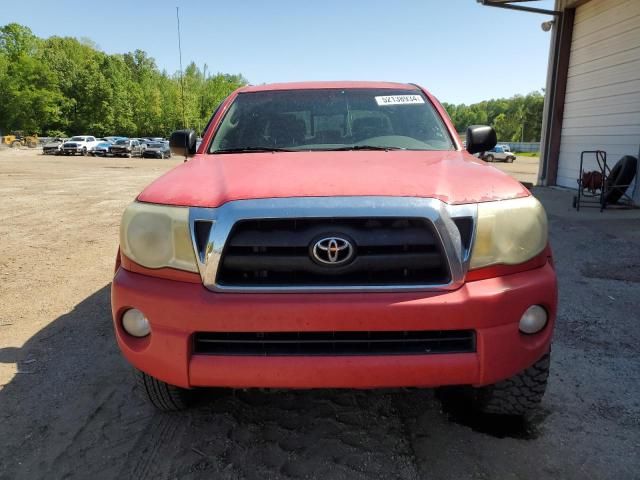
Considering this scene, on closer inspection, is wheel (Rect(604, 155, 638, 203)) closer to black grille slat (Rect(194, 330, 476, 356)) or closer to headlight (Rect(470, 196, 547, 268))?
headlight (Rect(470, 196, 547, 268))

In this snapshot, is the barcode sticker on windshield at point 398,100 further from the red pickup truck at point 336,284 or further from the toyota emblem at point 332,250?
the toyota emblem at point 332,250

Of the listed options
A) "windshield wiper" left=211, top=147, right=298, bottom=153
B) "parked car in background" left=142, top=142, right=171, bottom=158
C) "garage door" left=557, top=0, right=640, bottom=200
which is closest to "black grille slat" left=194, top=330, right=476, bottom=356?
"windshield wiper" left=211, top=147, right=298, bottom=153

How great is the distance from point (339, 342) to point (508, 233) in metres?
0.83

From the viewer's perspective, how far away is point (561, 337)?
11.4ft

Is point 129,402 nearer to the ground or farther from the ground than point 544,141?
nearer to the ground

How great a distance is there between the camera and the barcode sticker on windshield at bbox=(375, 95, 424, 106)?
3.37m

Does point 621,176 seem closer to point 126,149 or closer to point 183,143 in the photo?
point 183,143

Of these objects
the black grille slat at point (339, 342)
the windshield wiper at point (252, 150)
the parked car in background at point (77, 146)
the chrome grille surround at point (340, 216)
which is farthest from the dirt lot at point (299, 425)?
the parked car in background at point (77, 146)

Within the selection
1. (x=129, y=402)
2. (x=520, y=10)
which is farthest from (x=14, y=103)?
(x=129, y=402)

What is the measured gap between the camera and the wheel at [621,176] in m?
9.28

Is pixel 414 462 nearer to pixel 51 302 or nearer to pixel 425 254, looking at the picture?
pixel 425 254

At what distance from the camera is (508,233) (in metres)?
1.96

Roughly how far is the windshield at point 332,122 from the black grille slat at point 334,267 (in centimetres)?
116

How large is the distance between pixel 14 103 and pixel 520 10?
203 feet
